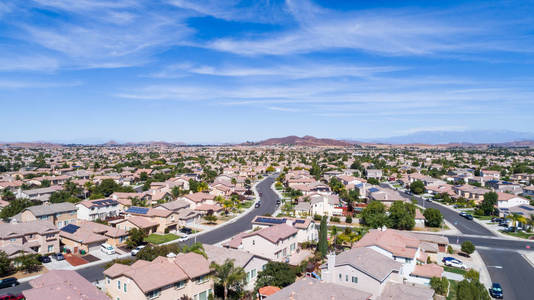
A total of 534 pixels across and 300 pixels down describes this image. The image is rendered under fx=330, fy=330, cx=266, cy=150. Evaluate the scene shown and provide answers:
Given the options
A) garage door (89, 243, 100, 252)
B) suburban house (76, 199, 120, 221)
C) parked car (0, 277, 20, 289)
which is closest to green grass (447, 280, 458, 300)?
parked car (0, 277, 20, 289)

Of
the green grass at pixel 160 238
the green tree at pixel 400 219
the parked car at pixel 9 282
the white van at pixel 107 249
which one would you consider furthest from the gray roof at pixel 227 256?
the green tree at pixel 400 219

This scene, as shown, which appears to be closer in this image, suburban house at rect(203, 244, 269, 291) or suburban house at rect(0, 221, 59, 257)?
suburban house at rect(203, 244, 269, 291)

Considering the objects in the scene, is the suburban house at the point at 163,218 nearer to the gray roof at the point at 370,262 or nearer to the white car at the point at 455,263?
the gray roof at the point at 370,262

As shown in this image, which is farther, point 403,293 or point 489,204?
point 489,204

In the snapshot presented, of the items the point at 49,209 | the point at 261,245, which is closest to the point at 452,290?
the point at 261,245

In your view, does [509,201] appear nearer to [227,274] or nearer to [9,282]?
[227,274]

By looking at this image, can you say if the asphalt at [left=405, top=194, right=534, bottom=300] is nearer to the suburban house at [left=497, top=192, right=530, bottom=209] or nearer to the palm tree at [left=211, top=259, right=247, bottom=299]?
the suburban house at [left=497, top=192, right=530, bottom=209]
